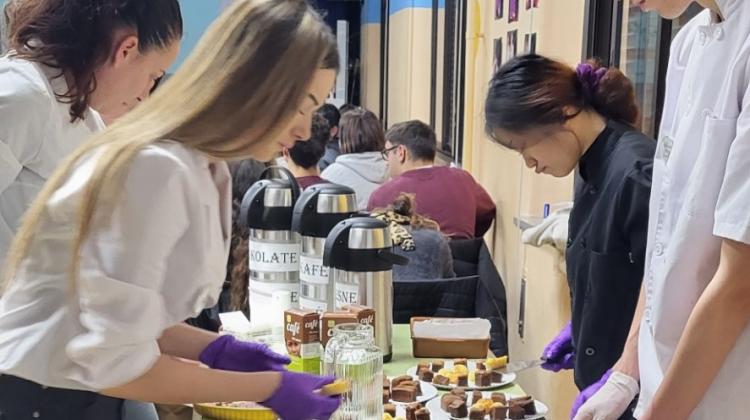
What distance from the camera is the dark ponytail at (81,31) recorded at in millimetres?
1414

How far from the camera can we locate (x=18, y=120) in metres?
1.39

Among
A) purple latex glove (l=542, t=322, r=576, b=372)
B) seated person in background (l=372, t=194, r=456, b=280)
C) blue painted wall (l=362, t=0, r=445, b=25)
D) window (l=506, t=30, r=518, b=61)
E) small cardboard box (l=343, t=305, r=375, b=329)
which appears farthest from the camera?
blue painted wall (l=362, t=0, r=445, b=25)

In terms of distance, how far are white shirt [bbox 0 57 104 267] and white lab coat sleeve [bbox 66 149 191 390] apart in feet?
1.80

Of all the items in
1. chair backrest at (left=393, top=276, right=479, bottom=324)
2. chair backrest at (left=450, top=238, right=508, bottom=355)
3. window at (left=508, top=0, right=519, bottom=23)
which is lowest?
chair backrest at (left=450, top=238, right=508, bottom=355)

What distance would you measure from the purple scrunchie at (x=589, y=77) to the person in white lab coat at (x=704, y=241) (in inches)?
13.6

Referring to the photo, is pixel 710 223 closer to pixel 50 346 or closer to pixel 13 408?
pixel 50 346

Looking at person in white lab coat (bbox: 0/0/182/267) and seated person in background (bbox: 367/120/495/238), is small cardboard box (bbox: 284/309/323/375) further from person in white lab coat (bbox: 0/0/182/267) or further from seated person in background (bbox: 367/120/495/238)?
seated person in background (bbox: 367/120/495/238)

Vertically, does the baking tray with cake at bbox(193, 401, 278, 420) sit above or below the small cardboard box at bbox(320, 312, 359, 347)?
below

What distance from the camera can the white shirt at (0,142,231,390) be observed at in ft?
3.04

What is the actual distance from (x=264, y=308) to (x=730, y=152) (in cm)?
122

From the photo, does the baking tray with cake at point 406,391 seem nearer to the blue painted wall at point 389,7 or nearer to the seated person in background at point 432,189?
the seated person in background at point 432,189

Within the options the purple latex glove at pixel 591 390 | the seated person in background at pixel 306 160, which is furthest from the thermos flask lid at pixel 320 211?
the seated person in background at pixel 306 160

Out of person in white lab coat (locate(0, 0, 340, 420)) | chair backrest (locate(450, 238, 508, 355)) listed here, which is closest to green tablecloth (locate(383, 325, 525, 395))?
chair backrest (locate(450, 238, 508, 355))

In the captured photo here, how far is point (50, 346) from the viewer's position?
99 centimetres
